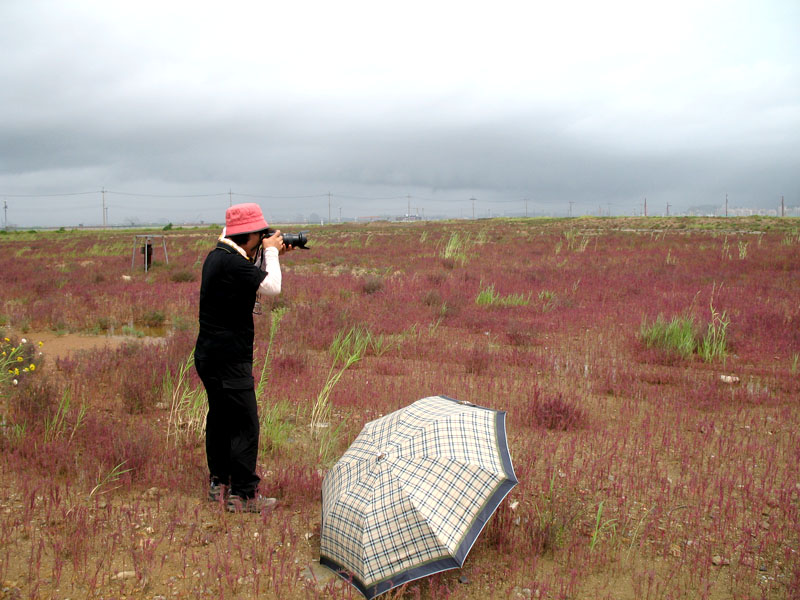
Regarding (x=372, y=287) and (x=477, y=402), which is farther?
(x=372, y=287)

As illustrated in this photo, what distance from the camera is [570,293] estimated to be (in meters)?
12.7

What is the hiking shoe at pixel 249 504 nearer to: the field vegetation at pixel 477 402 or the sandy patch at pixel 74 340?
the field vegetation at pixel 477 402

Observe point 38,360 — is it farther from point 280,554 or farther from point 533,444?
point 533,444

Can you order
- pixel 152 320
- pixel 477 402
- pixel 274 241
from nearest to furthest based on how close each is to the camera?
pixel 274 241
pixel 477 402
pixel 152 320

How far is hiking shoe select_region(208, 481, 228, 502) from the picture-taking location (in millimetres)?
3662

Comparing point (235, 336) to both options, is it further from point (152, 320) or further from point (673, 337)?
point (152, 320)

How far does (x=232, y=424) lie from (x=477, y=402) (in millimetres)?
2916

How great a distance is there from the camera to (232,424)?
357 centimetres

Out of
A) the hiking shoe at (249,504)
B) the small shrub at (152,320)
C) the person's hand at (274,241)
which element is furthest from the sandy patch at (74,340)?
the person's hand at (274,241)

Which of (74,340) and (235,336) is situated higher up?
(235,336)

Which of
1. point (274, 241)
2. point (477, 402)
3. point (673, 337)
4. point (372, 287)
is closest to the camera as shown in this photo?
point (274, 241)

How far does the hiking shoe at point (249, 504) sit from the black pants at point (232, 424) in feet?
0.15

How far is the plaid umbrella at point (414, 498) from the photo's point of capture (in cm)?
280

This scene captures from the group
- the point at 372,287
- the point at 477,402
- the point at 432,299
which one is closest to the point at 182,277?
the point at 372,287
